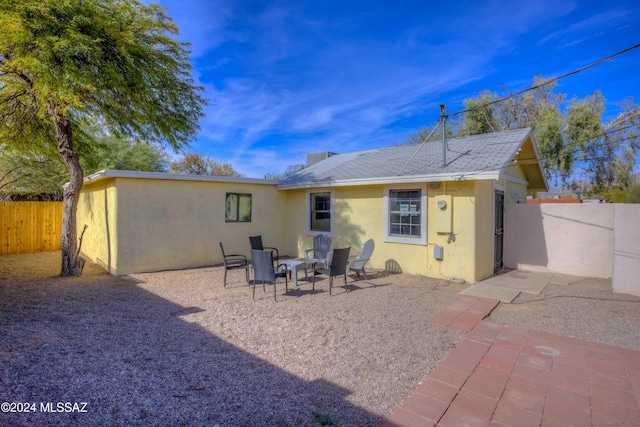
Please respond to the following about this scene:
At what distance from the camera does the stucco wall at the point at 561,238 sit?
7.89 m

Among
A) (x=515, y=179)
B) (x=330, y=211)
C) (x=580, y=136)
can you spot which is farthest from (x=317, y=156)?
(x=580, y=136)

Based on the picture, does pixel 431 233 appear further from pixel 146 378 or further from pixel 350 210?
pixel 146 378

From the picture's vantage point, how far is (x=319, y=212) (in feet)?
33.9

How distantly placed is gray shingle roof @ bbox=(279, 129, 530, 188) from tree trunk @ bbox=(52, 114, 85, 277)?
18.7 ft

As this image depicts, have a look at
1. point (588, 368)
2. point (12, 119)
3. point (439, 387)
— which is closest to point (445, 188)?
point (588, 368)

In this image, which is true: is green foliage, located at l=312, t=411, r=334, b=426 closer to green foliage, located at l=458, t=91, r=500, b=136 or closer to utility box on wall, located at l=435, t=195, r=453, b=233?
utility box on wall, located at l=435, t=195, r=453, b=233

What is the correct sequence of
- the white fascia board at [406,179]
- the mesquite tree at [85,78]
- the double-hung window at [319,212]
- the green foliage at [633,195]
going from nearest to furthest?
the mesquite tree at [85,78], the white fascia board at [406,179], the double-hung window at [319,212], the green foliage at [633,195]

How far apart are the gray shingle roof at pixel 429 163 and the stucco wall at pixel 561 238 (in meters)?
2.05

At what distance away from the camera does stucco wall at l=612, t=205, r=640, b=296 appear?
20.5 feet

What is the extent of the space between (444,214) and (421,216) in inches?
23.4

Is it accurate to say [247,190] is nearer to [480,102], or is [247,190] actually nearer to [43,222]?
[43,222]

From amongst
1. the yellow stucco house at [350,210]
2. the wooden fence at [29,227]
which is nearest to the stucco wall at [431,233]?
the yellow stucco house at [350,210]

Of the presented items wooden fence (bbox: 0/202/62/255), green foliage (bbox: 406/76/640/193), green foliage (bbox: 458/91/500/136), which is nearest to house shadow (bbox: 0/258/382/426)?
wooden fence (bbox: 0/202/62/255)

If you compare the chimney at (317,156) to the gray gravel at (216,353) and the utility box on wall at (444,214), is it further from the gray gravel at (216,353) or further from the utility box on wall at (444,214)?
the gray gravel at (216,353)
